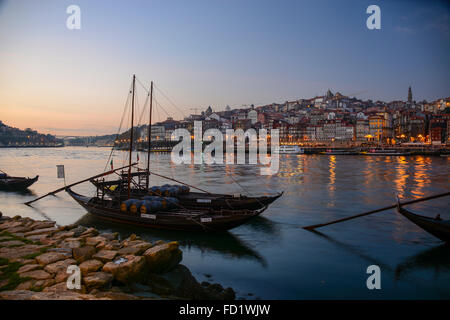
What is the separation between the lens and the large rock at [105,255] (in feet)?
22.9

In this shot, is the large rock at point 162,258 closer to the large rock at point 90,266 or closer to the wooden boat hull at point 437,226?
the large rock at point 90,266

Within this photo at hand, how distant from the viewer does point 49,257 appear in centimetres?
701

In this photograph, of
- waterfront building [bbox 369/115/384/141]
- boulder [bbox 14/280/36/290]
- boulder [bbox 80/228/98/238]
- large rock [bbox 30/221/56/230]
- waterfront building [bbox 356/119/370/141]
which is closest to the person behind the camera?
boulder [bbox 14/280/36/290]

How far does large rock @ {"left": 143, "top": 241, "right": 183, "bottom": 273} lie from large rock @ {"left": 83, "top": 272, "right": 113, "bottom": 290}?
39.0 inches

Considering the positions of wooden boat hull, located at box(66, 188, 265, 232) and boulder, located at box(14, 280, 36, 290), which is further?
wooden boat hull, located at box(66, 188, 265, 232)

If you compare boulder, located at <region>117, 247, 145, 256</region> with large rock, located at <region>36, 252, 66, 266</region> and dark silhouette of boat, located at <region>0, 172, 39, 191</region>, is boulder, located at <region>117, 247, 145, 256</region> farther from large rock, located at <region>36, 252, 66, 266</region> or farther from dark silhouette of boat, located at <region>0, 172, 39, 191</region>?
dark silhouette of boat, located at <region>0, 172, 39, 191</region>

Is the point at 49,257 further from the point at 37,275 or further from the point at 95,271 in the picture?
the point at 95,271

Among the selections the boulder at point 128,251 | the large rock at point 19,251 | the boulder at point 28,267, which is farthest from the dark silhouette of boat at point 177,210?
the boulder at point 28,267

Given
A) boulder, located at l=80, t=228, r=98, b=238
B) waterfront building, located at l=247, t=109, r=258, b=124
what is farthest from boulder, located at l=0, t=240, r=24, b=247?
waterfront building, located at l=247, t=109, r=258, b=124

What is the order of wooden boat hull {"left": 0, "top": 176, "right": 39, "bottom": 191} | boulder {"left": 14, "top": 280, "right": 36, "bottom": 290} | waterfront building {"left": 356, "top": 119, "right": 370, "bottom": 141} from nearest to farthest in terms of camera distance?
boulder {"left": 14, "top": 280, "right": 36, "bottom": 290} < wooden boat hull {"left": 0, "top": 176, "right": 39, "bottom": 191} < waterfront building {"left": 356, "top": 119, "right": 370, "bottom": 141}

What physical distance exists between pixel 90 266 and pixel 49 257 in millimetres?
1180

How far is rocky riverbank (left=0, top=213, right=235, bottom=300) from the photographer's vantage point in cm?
574

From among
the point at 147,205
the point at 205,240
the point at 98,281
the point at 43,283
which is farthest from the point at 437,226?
the point at 43,283
